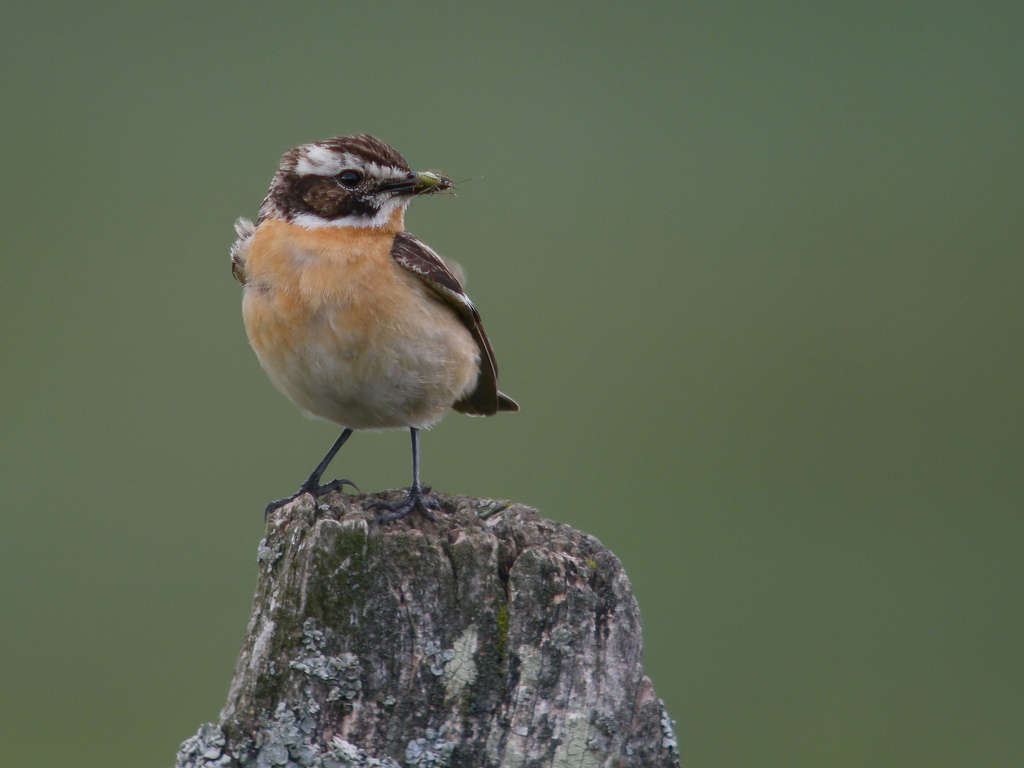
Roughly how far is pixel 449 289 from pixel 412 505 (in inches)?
57.9

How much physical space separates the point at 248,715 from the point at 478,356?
2.71 metres

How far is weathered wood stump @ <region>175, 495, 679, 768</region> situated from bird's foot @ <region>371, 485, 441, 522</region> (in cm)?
39

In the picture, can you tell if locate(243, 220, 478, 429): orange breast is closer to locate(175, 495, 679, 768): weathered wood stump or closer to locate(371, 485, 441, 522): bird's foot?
locate(371, 485, 441, 522): bird's foot

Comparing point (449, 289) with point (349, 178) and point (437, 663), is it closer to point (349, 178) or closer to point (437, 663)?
point (349, 178)

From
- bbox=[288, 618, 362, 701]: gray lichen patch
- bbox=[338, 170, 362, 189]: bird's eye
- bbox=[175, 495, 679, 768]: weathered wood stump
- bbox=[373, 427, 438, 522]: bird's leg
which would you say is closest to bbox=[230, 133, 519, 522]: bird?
bbox=[338, 170, 362, 189]: bird's eye

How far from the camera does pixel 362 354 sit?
5625 mm

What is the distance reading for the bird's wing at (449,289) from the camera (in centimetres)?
581

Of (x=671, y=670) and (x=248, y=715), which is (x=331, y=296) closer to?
(x=248, y=715)

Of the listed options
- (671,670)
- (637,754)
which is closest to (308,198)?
(637,754)

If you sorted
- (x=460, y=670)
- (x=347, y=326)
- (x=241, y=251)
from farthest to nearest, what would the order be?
(x=241, y=251) < (x=347, y=326) < (x=460, y=670)

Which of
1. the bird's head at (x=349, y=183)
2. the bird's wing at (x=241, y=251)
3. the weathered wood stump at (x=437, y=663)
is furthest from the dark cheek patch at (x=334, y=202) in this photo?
the weathered wood stump at (x=437, y=663)

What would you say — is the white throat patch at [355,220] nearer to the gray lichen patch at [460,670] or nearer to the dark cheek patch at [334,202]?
the dark cheek patch at [334,202]

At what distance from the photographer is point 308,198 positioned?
5898 millimetres

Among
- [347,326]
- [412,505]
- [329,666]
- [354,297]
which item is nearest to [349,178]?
[354,297]
